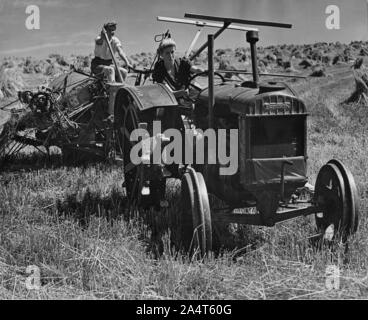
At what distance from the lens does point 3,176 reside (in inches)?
272

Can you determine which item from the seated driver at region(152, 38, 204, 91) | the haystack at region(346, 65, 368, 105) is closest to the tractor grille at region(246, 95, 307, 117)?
the seated driver at region(152, 38, 204, 91)

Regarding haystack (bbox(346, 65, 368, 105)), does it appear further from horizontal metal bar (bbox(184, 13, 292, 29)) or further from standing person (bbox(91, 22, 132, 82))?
horizontal metal bar (bbox(184, 13, 292, 29))

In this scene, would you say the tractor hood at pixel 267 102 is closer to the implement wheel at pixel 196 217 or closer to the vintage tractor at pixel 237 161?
the vintage tractor at pixel 237 161

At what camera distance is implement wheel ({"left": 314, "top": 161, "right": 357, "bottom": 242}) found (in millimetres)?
4262

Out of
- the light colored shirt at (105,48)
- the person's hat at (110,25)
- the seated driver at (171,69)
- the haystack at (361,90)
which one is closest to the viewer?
the seated driver at (171,69)

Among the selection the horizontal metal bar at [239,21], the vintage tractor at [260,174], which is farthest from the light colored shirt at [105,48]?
the horizontal metal bar at [239,21]

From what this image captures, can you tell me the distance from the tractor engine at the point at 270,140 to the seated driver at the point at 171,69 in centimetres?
161

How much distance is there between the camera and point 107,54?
342 inches

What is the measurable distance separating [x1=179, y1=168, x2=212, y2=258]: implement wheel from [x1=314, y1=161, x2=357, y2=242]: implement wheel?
1096 millimetres

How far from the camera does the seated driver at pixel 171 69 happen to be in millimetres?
5898

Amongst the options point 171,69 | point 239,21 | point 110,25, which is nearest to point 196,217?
point 239,21

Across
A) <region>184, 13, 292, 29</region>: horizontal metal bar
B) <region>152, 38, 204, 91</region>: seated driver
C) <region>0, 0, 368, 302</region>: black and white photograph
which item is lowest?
<region>0, 0, 368, 302</region>: black and white photograph

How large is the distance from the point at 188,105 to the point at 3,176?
9.76 ft
